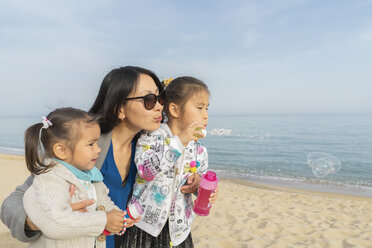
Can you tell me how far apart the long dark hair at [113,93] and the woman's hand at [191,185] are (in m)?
0.74

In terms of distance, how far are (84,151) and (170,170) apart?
648 millimetres

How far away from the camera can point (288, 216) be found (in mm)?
5691

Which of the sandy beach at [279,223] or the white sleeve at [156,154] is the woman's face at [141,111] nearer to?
the white sleeve at [156,154]

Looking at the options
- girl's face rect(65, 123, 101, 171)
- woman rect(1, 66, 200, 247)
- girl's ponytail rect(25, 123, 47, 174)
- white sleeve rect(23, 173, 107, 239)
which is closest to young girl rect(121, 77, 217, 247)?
woman rect(1, 66, 200, 247)

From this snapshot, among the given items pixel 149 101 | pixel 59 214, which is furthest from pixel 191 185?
pixel 59 214

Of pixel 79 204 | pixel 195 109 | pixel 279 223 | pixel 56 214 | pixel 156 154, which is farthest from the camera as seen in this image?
pixel 279 223

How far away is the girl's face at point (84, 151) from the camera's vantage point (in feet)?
4.98

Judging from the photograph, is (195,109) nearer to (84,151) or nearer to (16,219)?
(84,151)

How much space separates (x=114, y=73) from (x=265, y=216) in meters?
5.17

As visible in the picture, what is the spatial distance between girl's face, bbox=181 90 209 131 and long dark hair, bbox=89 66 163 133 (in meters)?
0.46

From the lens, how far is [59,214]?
1264 millimetres

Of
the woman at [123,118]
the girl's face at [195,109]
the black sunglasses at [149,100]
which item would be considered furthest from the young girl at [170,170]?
the black sunglasses at [149,100]

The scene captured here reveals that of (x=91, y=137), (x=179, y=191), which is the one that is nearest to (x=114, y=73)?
(x=91, y=137)

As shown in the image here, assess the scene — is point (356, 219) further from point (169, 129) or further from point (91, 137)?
point (91, 137)
